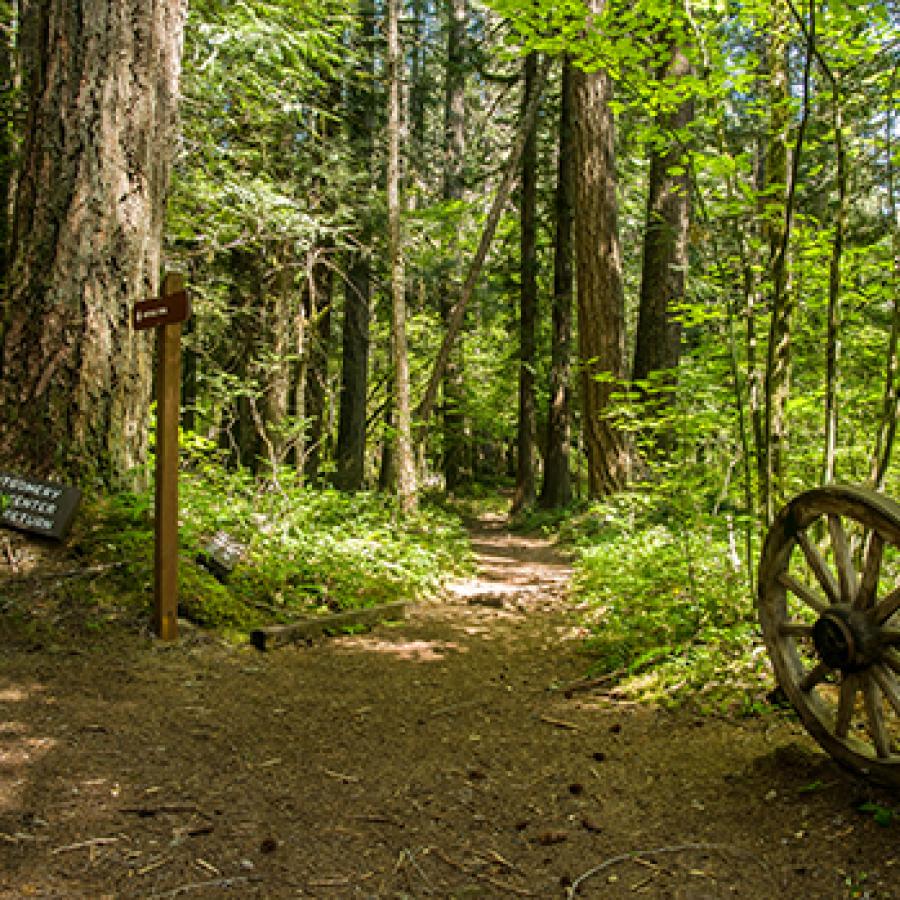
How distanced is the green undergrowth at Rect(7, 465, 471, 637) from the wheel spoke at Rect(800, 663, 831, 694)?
3807 millimetres

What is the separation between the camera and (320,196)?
10781 millimetres

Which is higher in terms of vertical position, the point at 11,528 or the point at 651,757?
the point at 11,528

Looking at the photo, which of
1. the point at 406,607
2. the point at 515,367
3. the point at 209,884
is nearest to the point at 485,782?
the point at 209,884

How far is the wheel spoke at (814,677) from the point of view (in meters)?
3.12

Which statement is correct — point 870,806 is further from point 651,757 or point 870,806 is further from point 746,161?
point 746,161

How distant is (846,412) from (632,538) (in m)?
3.65

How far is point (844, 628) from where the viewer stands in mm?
2875

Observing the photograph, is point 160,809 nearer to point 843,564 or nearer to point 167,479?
point 167,479

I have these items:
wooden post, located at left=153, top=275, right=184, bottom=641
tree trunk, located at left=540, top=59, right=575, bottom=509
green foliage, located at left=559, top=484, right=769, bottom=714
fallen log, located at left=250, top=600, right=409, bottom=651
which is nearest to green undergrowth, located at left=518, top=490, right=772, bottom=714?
green foliage, located at left=559, top=484, right=769, bottom=714

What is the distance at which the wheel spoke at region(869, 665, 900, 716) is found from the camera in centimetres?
267

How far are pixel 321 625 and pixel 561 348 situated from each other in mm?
10575

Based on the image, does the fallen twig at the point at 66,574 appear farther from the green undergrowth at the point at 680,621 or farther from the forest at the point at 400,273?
the green undergrowth at the point at 680,621

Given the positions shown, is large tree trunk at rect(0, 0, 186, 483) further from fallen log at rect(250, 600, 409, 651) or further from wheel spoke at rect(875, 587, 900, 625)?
wheel spoke at rect(875, 587, 900, 625)

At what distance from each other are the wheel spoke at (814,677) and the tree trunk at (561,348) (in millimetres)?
11447
